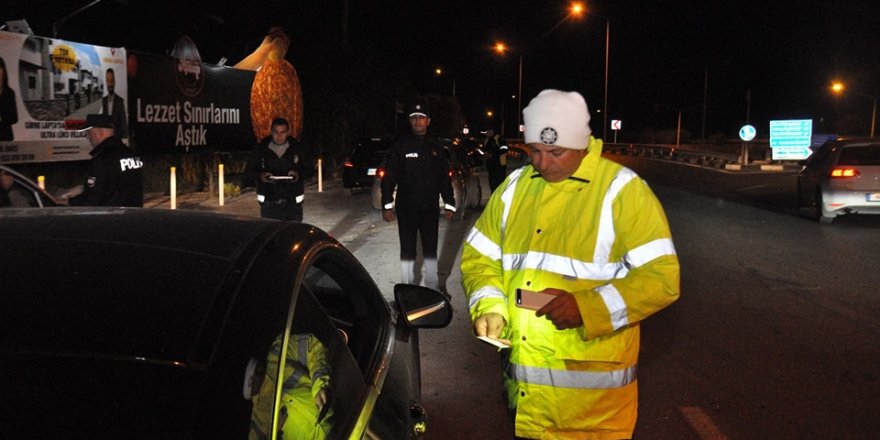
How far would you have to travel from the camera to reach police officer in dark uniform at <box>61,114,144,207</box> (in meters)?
7.54

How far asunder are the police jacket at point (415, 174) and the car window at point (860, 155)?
373 inches

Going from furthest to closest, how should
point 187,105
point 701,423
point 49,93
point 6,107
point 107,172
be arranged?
point 187,105 → point 49,93 → point 6,107 → point 107,172 → point 701,423

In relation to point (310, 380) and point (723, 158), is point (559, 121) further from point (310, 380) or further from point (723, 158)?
point (723, 158)

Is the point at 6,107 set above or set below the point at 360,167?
above

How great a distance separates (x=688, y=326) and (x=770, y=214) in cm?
1040

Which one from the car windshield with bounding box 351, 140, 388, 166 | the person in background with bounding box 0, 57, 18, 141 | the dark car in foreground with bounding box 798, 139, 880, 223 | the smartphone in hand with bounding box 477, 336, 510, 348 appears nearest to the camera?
the smartphone in hand with bounding box 477, 336, 510, 348

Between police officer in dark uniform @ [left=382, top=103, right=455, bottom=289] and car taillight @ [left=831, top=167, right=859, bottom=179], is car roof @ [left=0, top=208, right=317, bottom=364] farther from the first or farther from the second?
car taillight @ [left=831, top=167, right=859, bottom=179]

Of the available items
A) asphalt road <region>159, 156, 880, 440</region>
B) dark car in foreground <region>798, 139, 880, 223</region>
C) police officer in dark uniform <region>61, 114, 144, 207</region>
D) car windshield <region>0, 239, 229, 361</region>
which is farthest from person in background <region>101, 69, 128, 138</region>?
car windshield <region>0, 239, 229, 361</region>

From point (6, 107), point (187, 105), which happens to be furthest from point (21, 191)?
point (187, 105)

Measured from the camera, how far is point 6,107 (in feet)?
43.3

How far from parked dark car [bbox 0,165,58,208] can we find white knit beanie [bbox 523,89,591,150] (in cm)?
421

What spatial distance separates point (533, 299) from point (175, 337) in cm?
123

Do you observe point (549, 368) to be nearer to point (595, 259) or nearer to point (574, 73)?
point (595, 259)

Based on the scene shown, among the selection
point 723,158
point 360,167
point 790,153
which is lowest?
point 723,158
